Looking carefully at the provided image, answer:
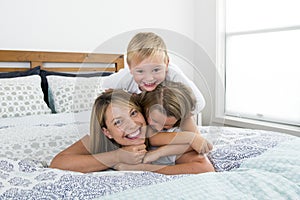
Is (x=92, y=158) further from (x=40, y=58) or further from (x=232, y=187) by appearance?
(x=40, y=58)

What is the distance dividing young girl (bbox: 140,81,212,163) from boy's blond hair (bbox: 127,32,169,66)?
0.29 feet

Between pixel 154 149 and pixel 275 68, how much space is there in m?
2.18

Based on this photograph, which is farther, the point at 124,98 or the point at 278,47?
the point at 278,47

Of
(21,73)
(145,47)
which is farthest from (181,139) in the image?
(21,73)

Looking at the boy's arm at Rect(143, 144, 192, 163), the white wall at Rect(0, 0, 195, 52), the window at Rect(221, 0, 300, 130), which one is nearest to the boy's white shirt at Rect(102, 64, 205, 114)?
the boy's arm at Rect(143, 144, 192, 163)

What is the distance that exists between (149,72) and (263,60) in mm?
2257

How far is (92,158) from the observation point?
0.93m

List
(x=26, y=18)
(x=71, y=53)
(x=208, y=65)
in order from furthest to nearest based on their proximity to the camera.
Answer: (x=71, y=53)
(x=26, y=18)
(x=208, y=65)

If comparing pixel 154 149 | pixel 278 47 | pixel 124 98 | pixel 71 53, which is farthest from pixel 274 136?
pixel 71 53

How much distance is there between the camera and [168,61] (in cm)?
90

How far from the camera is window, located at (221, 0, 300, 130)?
2641 millimetres

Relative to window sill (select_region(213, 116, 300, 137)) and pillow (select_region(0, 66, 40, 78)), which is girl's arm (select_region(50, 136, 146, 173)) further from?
window sill (select_region(213, 116, 300, 137))

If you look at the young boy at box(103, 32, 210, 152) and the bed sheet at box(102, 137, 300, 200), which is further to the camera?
the young boy at box(103, 32, 210, 152)

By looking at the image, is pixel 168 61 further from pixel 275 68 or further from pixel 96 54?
pixel 275 68
